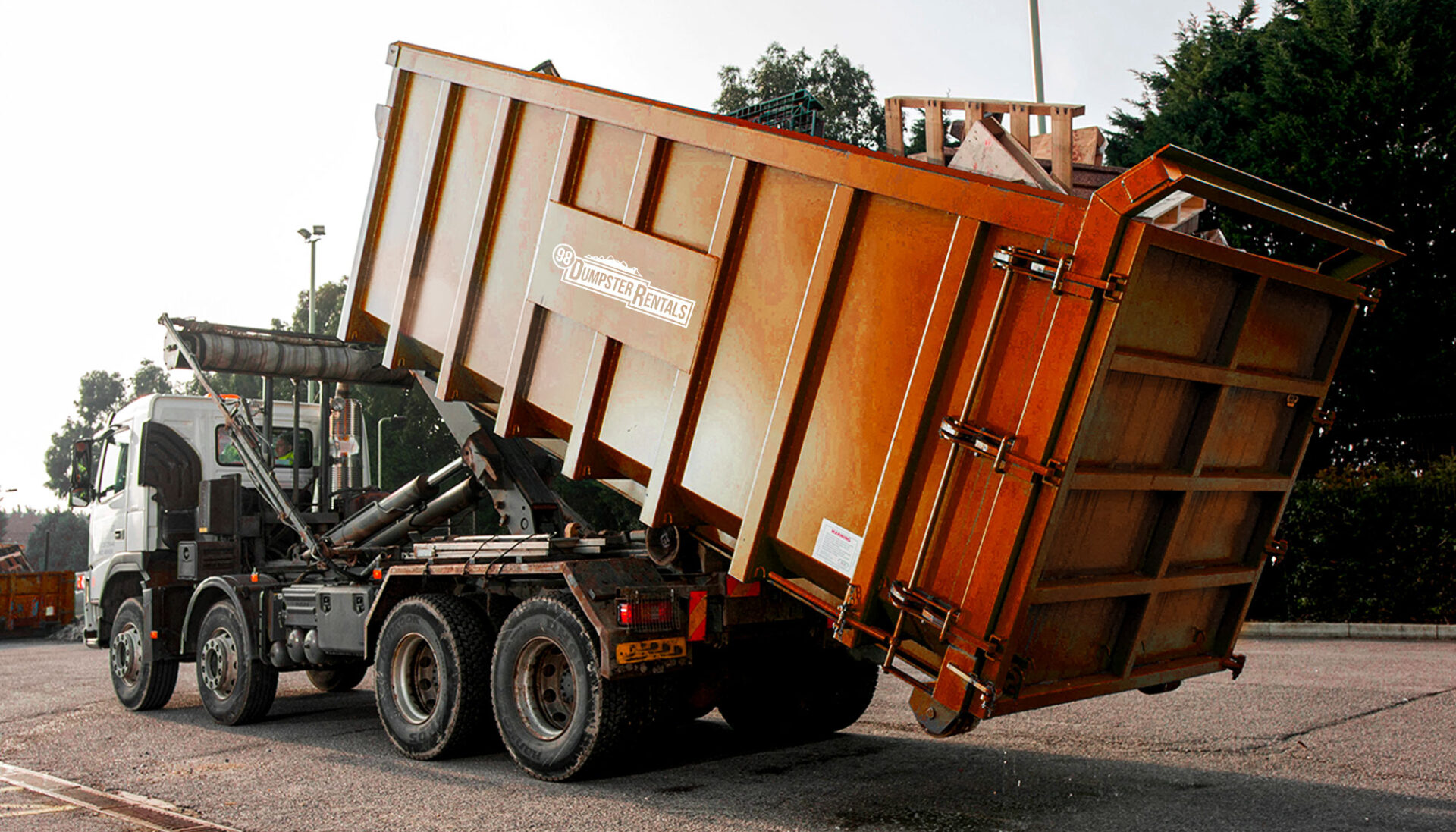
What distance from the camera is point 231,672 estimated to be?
9.62 metres

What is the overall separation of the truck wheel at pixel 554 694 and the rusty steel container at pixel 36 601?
21175 mm

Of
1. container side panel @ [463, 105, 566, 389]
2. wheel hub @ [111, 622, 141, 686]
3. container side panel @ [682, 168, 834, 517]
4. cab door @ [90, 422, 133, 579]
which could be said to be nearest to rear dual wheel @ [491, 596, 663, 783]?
container side panel @ [682, 168, 834, 517]

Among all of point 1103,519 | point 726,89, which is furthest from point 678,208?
point 726,89

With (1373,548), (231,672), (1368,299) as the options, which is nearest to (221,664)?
(231,672)

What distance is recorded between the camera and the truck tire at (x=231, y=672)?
939 centimetres

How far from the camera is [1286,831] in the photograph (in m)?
5.27

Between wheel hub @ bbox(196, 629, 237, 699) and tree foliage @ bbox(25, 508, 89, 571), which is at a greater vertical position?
wheel hub @ bbox(196, 629, 237, 699)

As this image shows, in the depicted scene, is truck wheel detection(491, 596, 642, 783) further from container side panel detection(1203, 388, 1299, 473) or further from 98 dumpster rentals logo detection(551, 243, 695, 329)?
container side panel detection(1203, 388, 1299, 473)

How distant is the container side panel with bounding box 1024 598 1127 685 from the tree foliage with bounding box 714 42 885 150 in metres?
31.7

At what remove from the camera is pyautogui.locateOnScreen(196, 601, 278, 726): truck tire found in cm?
939

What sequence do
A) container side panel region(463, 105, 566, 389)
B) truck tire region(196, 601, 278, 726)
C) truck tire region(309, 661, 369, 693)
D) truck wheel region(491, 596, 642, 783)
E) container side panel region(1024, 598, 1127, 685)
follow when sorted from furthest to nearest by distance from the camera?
truck tire region(309, 661, 369, 693) < truck tire region(196, 601, 278, 726) < container side panel region(463, 105, 566, 389) < truck wheel region(491, 596, 642, 783) < container side panel region(1024, 598, 1127, 685)

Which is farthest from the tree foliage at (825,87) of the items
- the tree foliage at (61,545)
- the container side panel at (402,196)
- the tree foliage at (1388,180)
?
the tree foliage at (61,545)

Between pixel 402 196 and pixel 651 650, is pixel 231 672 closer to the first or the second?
pixel 402 196

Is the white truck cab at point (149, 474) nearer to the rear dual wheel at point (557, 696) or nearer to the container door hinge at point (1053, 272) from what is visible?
the rear dual wheel at point (557, 696)
